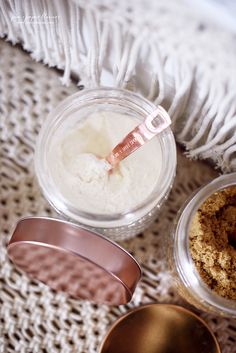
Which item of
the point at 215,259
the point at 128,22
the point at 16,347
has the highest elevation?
the point at 128,22

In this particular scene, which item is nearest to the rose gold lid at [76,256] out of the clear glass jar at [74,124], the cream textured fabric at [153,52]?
the clear glass jar at [74,124]

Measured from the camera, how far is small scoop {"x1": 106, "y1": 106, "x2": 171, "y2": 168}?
0.52 metres

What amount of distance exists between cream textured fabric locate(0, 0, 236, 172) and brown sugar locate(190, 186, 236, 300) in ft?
0.18

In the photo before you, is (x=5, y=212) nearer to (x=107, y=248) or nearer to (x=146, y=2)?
(x=107, y=248)

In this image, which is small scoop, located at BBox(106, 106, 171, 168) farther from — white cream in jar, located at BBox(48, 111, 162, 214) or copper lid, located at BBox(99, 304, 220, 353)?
copper lid, located at BBox(99, 304, 220, 353)

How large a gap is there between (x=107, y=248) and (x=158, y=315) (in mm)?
130

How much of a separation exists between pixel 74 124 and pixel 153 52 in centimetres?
13

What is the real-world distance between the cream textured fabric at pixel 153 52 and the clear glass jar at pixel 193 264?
47mm

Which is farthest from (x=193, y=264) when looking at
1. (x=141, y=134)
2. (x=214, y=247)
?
(x=141, y=134)

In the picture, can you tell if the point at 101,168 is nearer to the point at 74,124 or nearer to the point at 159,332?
the point at 74,124

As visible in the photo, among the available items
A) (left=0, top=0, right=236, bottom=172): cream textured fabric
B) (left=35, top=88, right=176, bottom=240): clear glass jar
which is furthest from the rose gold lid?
(left=0, top=0, right=236, bottom=172): cream textured fabric

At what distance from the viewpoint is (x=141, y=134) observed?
1.74 ft

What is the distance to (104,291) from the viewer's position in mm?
590

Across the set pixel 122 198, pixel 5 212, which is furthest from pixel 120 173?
pixel 5 212
